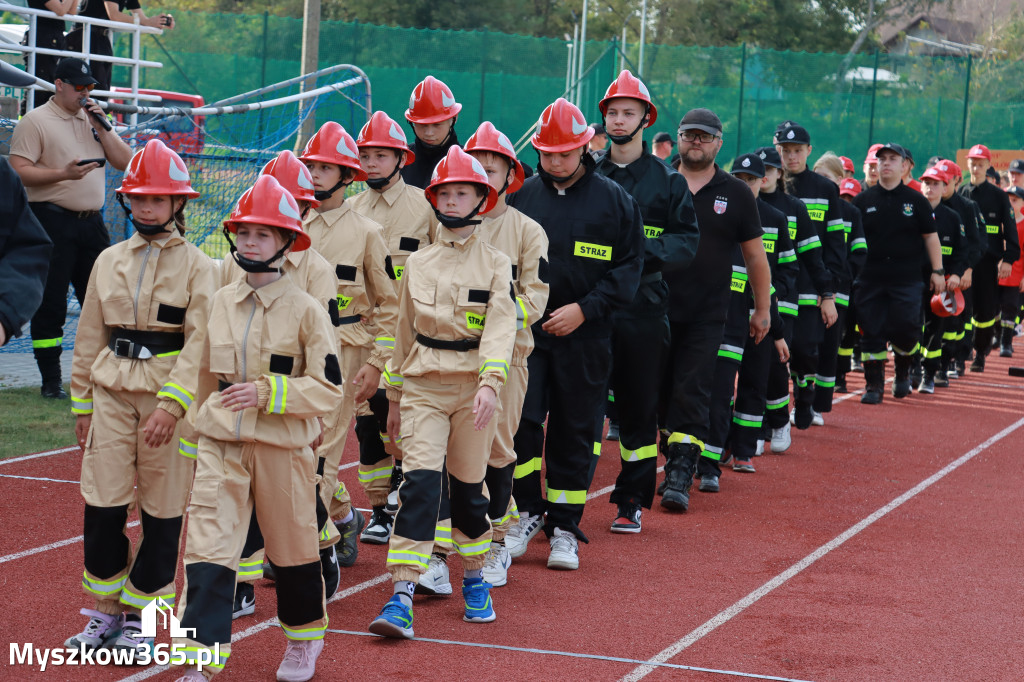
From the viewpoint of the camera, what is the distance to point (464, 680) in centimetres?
500

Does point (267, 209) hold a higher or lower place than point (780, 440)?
higher

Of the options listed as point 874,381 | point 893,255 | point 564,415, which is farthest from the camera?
point 874,381

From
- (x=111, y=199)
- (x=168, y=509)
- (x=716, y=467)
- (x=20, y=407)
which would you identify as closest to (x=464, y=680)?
(x=168, y=509)

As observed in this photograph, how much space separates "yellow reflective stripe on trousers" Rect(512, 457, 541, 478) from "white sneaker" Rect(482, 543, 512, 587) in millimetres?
710

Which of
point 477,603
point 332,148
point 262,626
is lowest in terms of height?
point 262,626

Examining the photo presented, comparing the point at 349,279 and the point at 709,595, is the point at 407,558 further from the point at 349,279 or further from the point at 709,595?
the point at 709,595

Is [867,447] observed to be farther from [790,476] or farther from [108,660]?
[108,660]

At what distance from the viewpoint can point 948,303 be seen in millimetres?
13969

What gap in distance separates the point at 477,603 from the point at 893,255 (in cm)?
850

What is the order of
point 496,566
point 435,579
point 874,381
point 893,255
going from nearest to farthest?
point 435,579
point 496,566
point 893,255
point 874,381

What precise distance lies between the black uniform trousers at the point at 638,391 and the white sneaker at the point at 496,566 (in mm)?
1358

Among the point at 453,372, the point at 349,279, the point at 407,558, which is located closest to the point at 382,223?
the point at 349,279

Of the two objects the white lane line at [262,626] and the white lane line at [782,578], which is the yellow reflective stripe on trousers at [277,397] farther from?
the white lane line at [782,578]

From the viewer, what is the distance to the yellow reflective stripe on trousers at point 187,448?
5035mm
